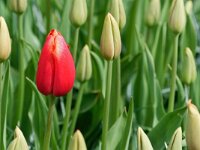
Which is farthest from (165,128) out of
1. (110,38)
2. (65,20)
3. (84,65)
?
(65,20)

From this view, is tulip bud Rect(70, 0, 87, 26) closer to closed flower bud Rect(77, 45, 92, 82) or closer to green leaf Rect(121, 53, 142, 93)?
closed flower bud Rect(77, 45, 92, 82)

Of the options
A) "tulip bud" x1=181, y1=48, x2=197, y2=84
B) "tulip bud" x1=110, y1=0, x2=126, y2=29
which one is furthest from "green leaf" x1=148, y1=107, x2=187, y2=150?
"tulip bud" x1=110, y1=0, x2=126, y2=29

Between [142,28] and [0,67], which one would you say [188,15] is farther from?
[0,67]

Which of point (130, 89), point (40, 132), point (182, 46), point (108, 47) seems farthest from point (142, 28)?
point (108, 47)

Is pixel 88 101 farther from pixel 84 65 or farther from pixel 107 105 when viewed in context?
pixel 107 105

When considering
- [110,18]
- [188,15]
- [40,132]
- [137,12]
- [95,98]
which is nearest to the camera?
[110,18]

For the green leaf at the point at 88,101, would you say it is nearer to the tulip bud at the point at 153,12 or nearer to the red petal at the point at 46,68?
the tulip bud at the point at 153,12

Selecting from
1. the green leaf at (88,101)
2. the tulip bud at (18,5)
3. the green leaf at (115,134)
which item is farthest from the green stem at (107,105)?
the green leaf at (88,101)
